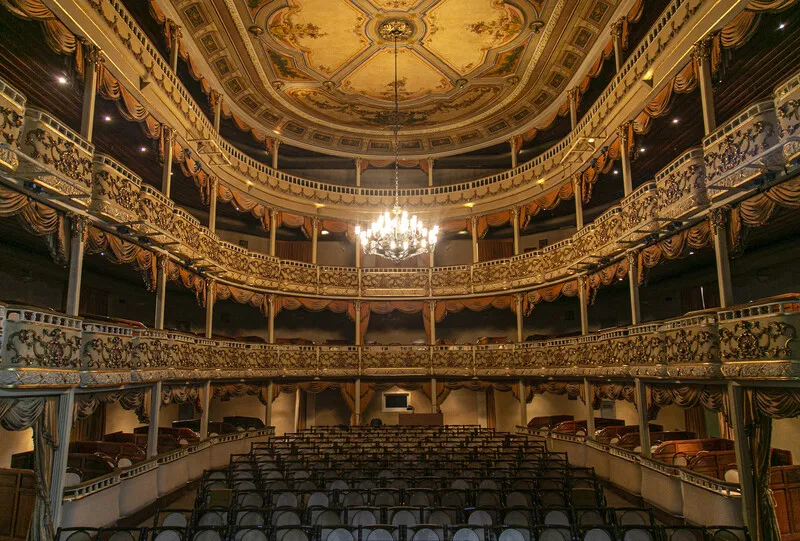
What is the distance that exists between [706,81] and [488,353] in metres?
14.6

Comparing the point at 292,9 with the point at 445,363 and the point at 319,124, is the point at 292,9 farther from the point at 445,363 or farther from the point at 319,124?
the point at 445,363

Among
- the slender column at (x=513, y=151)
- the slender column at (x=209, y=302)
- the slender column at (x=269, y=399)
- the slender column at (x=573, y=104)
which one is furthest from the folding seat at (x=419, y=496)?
the slender column at (x=513, y=151)

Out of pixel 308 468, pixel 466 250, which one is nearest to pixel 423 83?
pixel 466 250

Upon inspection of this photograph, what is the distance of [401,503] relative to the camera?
10.4m

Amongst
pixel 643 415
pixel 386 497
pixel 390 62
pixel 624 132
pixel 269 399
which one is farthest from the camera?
pixel 269 399

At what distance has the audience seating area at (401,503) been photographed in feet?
24.8

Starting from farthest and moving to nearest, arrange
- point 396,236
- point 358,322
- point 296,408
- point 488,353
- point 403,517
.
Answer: point 296,408 < point 358,322 < point 488,353 < point 396,236 < point 403,517

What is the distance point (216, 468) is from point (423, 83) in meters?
16.0

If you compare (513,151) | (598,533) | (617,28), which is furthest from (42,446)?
(513,151)

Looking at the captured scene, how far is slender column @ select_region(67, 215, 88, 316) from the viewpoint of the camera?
35.8 feet

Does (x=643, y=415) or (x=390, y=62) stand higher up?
(x=390, y=62)

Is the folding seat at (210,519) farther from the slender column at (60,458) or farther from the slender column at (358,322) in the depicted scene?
the slender column at (358,322)

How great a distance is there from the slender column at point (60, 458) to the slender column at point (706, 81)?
13350 mm

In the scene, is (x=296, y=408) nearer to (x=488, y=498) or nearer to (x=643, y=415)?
(x=643, y=415)
